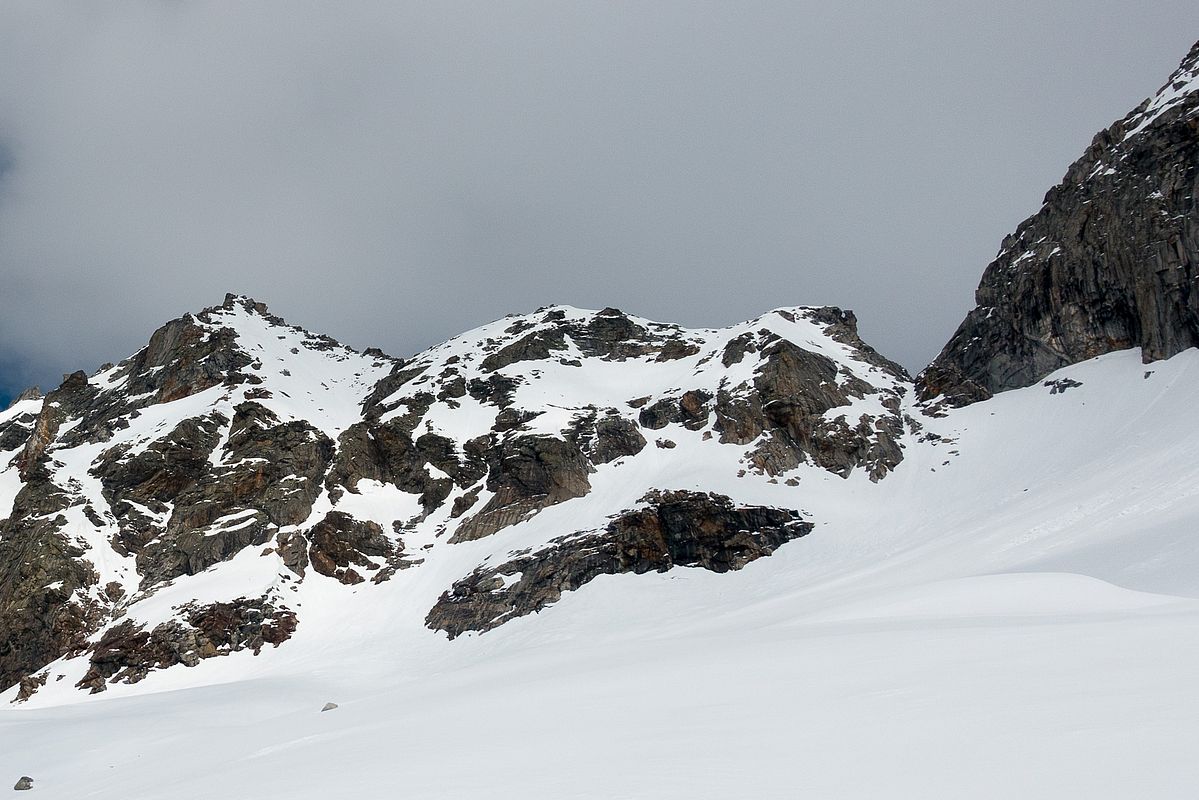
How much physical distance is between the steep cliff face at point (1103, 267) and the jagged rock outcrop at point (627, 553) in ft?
94.1

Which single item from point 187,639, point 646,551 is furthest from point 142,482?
point 646,551

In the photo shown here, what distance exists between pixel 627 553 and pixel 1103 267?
48099 millimetres

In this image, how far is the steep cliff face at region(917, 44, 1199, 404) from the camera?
5928cm

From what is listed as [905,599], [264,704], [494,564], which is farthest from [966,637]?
[494,564]

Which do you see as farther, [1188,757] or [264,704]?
[264,704]

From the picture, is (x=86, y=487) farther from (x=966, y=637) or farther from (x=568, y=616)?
(x=966, y=637)

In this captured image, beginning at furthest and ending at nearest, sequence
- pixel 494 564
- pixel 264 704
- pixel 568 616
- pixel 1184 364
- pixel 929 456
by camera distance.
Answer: pixel 929 456 → pixel 494 564 → pixel 1184 364 → pixel 568 616 → pixel 264 704

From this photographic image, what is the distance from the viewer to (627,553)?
5819 cm

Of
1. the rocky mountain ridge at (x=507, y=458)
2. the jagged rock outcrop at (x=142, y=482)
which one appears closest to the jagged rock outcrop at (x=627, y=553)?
Result: the rocky mountain ridge at (x=507, y=458)

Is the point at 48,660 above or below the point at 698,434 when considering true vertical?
below

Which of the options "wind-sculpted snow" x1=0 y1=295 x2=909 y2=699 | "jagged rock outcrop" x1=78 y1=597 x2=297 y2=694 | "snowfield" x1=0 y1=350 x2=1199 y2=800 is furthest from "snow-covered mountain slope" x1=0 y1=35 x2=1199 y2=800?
"wind-sculpted snow" x1=0 y1=295 x2=909 y2=699

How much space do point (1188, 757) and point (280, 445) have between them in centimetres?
8101

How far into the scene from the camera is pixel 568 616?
52.0m

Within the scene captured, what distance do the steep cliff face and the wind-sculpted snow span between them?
10.9m
